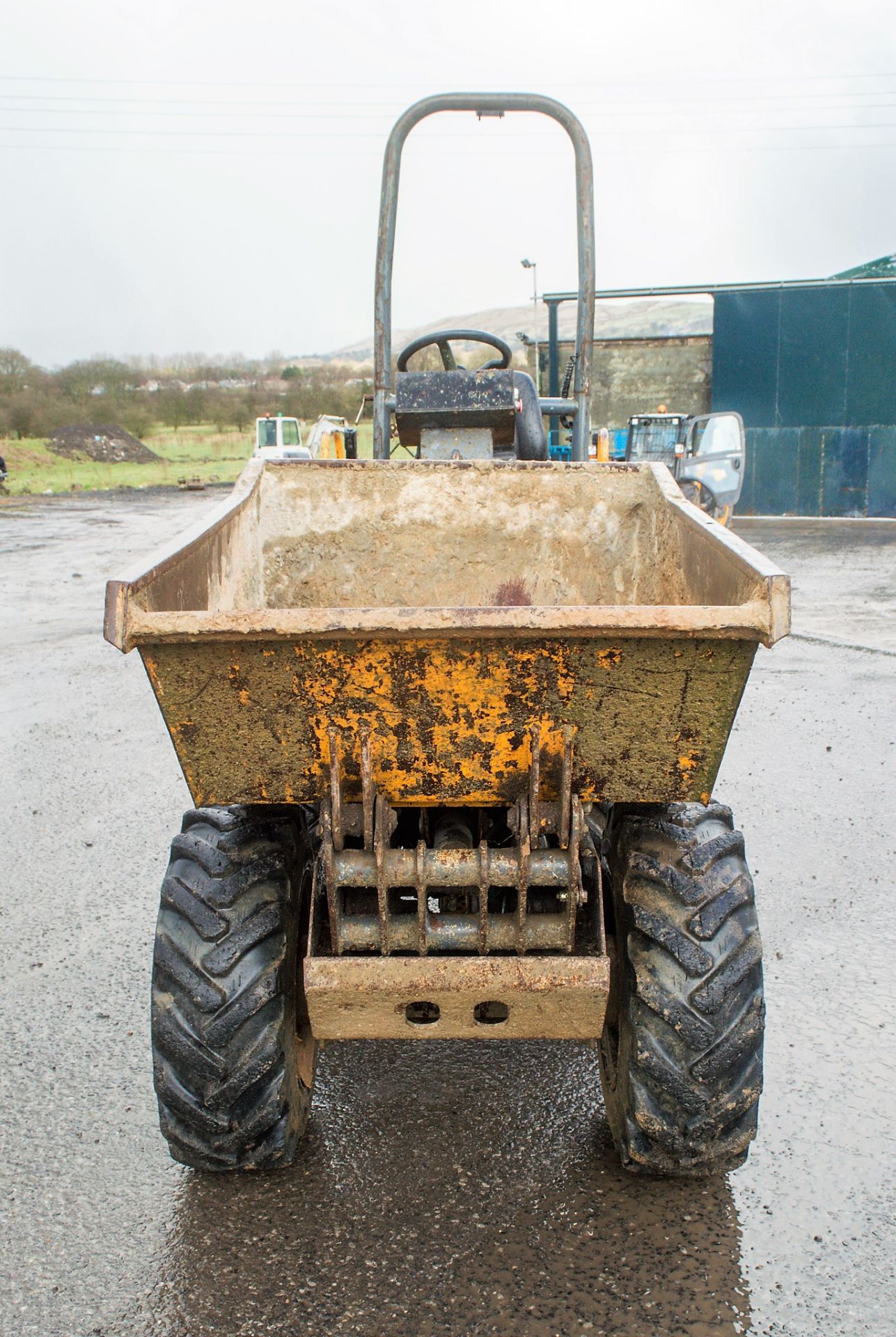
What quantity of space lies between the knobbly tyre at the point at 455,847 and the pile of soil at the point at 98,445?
34369 mm

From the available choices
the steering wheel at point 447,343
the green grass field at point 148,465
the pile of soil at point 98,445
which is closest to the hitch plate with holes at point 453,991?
the steering wheel at point 447,343

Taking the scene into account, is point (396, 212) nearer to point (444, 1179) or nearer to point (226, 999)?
point (226, 999)

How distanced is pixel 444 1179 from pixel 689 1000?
797mm

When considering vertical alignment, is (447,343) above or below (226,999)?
above

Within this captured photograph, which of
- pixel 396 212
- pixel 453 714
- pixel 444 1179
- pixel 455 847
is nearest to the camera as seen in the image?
pixel 453 714

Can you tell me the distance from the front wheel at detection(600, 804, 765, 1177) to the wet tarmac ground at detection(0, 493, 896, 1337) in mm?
238

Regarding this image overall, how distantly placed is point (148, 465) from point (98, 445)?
2.03 metres

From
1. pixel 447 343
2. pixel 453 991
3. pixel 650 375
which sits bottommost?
pixel 453 991

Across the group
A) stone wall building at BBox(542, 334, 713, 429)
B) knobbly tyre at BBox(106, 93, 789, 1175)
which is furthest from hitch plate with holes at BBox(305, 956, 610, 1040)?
stone wall building at BBox(542, 334, 713, 429)

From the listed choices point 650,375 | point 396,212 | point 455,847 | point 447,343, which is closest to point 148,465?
point 650,375

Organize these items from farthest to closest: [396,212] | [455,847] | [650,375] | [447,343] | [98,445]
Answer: [98,445] < [650,375] < [447,343] < [396,212] < [455,847]

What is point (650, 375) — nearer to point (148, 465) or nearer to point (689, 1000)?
point (148, 465)

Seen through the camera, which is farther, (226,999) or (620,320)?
(620,320)

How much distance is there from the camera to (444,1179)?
102 inches
